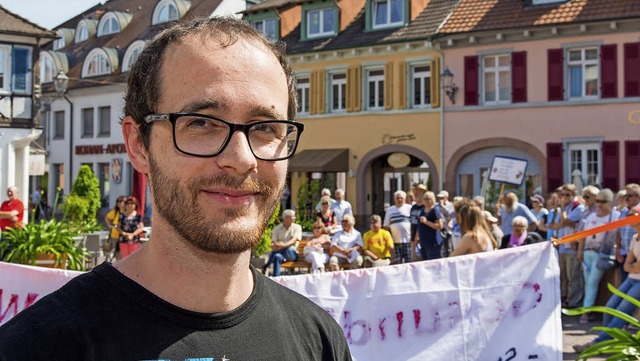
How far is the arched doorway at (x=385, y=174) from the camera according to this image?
30578 millimetres

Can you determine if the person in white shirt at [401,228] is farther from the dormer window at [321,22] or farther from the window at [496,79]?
the dormer window at [321,22]

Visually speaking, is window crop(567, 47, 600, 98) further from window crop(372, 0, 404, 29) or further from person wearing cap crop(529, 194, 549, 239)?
person wearing cap crop(529, 194, 549, 239)

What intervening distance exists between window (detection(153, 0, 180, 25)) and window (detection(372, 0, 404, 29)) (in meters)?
12.5

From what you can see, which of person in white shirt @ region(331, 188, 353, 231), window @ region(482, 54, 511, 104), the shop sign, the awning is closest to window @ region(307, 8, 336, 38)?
the awning

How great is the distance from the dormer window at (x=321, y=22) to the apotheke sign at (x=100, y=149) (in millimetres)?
11732

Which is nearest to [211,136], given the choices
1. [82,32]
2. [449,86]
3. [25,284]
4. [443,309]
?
[25,284]

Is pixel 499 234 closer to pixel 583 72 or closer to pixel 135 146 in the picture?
pixel 135 146

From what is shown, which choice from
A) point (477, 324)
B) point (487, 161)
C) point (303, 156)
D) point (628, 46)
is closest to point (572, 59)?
point (628, 46)

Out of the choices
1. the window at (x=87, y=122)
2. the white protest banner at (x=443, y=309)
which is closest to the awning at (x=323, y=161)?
the window at (x=87, y=122)

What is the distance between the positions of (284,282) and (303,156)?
27.1m

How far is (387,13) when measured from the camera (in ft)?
102

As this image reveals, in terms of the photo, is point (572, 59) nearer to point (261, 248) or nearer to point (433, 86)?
point (433, 86)

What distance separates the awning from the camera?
102ft

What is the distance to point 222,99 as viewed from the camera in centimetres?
182
